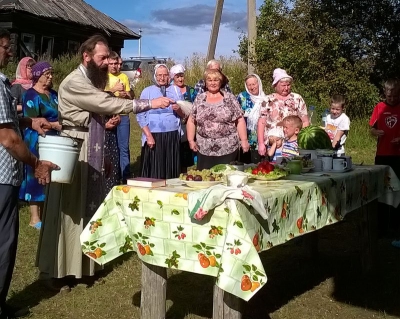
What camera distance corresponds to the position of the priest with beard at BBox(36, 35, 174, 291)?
4254 millimetres

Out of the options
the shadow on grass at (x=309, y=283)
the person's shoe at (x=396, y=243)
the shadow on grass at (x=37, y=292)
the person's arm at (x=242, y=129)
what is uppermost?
the person's arm at (x=242, y=129)

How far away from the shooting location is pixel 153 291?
138 inches

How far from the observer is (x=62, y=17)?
21859 mm

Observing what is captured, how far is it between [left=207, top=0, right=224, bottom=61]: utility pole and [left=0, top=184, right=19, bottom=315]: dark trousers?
891cm

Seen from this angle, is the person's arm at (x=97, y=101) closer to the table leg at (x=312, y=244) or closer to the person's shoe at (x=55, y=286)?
the person's shoe at (x=55, y=286)

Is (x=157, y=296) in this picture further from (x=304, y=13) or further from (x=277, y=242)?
(x=304, y=13)

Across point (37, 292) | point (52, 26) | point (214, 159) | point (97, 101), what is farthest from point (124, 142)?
point (52, 26)

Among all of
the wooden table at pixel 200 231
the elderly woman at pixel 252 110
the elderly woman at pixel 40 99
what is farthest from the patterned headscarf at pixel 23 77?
the wooden table at pixel 200 231

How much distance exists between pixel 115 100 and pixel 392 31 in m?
12.2

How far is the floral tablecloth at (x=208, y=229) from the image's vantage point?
9.78ft

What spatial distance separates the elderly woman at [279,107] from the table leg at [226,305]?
311cm

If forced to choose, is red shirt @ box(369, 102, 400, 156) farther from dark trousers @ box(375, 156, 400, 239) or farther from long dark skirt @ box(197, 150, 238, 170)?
long dark skirt @ box(197, 150, 238, 170)

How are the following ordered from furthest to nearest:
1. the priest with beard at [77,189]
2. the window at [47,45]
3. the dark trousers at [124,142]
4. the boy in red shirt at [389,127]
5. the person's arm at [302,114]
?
1. the window at [47,45]
2. the dark trousers at [124,142]
3. the person's arm at [302,114]
4. the boy in red shirt at [389,127]
5. the priest with beard at [77,189]

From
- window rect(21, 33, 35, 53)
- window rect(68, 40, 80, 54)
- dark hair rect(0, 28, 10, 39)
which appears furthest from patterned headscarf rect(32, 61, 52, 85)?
window rect(68, 40, 80, 54)
